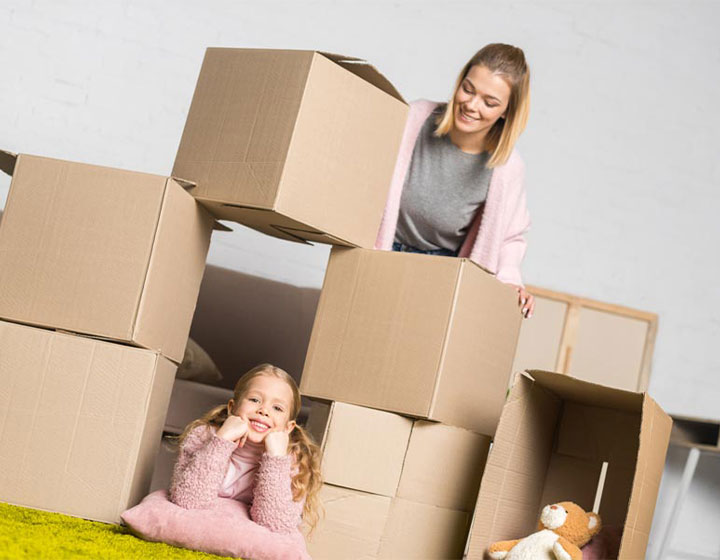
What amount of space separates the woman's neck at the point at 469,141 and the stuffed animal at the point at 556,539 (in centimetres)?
73

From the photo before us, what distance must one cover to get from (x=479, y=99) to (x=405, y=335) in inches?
20.6

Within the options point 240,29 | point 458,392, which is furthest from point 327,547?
point 240,29

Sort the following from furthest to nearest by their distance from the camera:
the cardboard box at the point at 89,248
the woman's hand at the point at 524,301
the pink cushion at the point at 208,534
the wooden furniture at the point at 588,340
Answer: the wooden furniture at the point at 588,340 → the woman's hand at the point at 524,301 → the cardboard box at the point at 89,248 → the pink cushion at the point at 208,534

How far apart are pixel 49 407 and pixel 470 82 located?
0.98 metres

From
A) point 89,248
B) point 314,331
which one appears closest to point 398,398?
point 314,331

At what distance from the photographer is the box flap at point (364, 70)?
1.52 meters

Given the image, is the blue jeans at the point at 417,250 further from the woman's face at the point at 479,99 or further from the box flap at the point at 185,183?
the box flap at the point at 185,183

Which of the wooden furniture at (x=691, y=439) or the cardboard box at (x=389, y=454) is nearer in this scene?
the cardboard box at (x=389, y=454)

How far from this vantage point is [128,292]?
4.73 ft

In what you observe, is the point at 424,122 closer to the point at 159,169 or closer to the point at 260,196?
the point at 260,196

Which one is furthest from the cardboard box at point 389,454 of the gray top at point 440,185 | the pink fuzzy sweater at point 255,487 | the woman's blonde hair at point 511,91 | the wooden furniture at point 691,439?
the wooden furniture at point 691,439

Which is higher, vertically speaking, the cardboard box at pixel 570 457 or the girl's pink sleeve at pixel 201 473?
the cardboard box at pixel 570 457

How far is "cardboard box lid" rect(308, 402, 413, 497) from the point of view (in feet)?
4.93

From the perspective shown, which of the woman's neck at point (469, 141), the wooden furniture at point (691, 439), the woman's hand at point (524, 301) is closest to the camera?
the woman's hand at point (524, 301)
